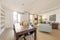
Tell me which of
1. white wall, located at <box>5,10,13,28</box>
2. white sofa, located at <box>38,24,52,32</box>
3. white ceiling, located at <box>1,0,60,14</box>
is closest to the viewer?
white ceiling, located at <box>1,0,60,14</box>

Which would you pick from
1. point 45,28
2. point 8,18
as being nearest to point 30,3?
point 45,28

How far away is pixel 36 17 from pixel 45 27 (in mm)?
7064

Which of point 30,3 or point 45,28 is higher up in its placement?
point 30,3

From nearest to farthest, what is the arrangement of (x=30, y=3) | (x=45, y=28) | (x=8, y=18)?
(x=30, y=3) < (x=45, y=28) < (x=8, y=18)

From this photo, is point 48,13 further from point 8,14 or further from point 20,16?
point 8,14

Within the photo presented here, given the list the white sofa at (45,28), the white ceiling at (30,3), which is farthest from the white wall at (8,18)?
the white sofa at (45,28)

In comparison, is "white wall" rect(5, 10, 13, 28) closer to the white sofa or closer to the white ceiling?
the white ceiling

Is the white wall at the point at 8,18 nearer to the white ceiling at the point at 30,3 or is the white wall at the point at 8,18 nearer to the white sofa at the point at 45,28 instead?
the white ceiling at the point at 30,3

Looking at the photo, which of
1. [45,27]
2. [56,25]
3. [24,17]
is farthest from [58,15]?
[24,17]

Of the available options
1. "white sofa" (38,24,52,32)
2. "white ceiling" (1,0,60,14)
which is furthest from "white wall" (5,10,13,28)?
"white sofa" (38,24,52,32)

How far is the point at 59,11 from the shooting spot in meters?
7.29

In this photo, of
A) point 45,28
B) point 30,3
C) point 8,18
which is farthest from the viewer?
point 8,18

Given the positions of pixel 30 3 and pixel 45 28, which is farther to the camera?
pixel 45 28

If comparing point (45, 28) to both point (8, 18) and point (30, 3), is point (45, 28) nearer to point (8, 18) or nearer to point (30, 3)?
point (30, 3)
